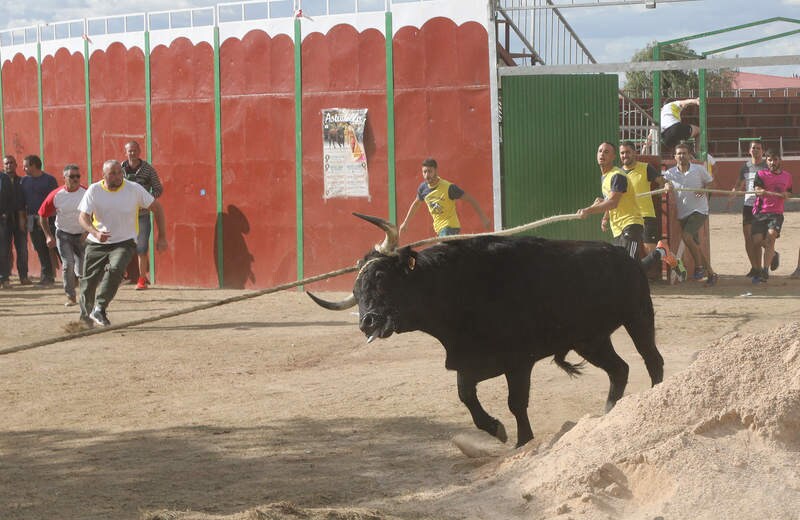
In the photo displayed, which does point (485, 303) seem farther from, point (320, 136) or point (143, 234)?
point (143, 234)

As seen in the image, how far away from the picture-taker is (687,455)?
5148 millimetres

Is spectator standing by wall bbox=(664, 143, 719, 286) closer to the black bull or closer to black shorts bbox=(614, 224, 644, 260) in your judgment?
black shorts bbox=(614, 224, 644, 260)

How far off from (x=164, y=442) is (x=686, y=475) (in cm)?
383

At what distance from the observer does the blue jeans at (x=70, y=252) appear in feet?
47.9

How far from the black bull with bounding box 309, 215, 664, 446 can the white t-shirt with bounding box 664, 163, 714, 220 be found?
781 centimetres

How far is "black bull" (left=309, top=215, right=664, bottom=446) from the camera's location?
23.0ft

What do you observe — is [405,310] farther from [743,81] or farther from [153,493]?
[743,81]

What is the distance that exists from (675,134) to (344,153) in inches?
222

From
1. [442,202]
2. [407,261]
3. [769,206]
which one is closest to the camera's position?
[407,261]

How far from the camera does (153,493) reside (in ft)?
20.9

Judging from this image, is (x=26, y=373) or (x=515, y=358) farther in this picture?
(x=26, y=373)

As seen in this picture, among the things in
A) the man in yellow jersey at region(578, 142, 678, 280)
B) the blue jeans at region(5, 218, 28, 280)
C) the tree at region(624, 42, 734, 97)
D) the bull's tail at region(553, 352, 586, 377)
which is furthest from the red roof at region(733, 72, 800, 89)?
the bull's tail at region(553, 352, 586, 377)

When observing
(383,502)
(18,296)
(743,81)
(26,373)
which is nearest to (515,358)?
(383,502)

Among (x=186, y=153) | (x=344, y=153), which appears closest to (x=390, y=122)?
(x=344, y=153)
